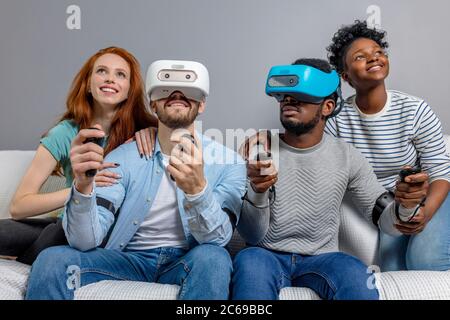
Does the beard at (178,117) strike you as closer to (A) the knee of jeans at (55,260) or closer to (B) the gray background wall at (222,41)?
(A) the knee of jeans at (55,260)

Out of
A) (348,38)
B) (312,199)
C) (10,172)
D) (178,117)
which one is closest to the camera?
(178,117)

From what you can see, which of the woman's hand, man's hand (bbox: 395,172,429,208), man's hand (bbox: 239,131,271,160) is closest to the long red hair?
the woman's hand

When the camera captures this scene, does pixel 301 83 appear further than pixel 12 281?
Yes

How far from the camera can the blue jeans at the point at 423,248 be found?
1412mm

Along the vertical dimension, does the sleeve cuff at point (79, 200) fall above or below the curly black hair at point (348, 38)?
below

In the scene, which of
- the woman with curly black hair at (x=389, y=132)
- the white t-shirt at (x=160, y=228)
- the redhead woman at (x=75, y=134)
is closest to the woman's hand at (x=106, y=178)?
the redhead woman at (x=75, y=134)

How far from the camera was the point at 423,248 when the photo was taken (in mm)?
1423

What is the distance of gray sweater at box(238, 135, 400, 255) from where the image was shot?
1363 millimetres

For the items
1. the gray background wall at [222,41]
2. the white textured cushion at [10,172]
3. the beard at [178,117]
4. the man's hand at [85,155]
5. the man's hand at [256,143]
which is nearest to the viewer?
the man's hand at [85,155]

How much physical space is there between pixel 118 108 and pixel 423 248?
0.93m

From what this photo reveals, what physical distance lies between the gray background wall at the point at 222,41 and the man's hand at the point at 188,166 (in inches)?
38.7

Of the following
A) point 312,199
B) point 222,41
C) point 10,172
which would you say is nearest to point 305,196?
point 312,199

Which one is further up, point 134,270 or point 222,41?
point 222,41

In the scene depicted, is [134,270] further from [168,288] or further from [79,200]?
[79,200]
